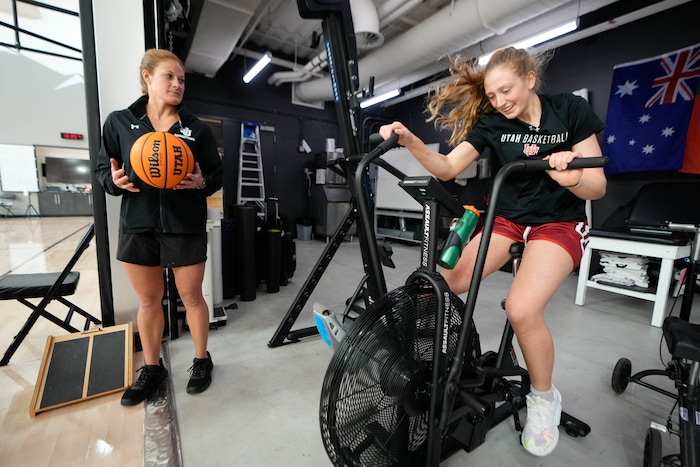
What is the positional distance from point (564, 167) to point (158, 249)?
163cm

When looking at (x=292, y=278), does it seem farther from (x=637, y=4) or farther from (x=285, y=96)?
(x=637, y=4)

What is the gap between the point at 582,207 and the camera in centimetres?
131

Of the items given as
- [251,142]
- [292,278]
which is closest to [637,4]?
[292,278]

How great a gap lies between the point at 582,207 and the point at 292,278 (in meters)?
3.03

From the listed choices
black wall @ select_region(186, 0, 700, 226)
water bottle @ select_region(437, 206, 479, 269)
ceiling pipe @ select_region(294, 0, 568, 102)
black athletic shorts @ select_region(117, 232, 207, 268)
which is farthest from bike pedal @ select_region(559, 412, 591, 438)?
ceiling pipe @ select_region(294, 0, 568, 102)

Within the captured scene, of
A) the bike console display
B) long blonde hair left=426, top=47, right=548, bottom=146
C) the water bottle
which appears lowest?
the water bottle

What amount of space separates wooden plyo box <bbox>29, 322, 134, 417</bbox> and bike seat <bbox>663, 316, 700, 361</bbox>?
2.36 m

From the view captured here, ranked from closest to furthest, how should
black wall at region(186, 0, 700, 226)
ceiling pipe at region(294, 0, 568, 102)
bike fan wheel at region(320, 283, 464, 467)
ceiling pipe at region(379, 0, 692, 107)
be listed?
bike fan wheel at region(320, 283, 464, 467) < ceiling pipe at region(294, 0, 568, 102) < ceiling pipe at region(379, 0, 692, 107) < black wall at region(186, 0, 700, 226)

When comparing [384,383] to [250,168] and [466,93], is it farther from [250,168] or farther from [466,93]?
[250,168]

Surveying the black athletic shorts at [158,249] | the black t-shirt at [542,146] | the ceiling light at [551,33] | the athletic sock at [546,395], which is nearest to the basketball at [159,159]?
the black athletic shorts at [158,249]

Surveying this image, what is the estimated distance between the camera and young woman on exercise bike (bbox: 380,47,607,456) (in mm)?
1147

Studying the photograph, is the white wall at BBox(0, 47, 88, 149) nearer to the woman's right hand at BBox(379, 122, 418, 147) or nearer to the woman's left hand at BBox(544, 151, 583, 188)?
the woman's right hand at BBox(379, 122, 418, 147)

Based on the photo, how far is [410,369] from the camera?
933 mm

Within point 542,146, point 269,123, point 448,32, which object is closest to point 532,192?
point 542,146
